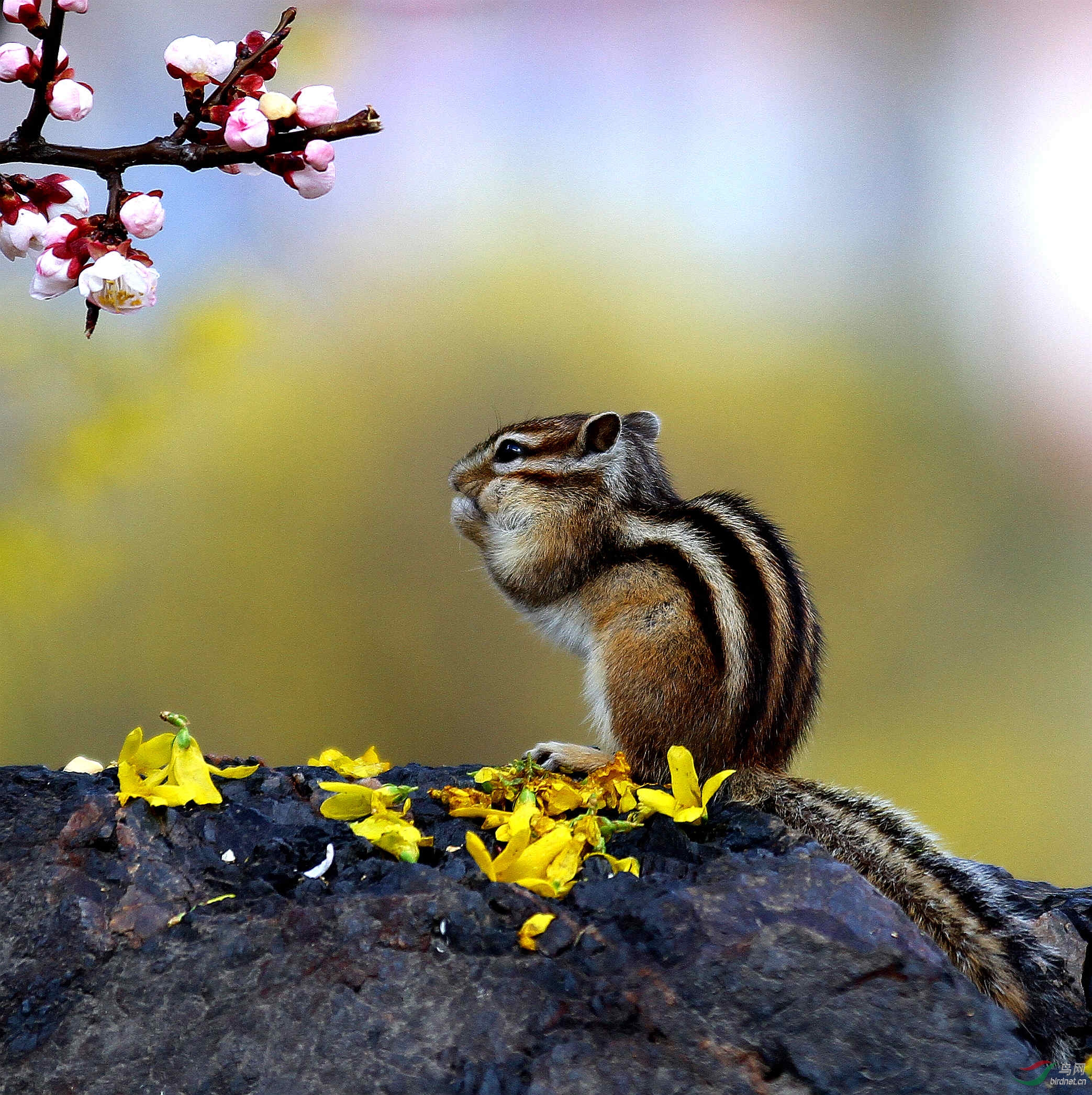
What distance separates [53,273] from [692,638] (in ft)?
3.06

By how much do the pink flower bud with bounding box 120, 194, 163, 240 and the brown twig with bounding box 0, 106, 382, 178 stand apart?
1.4 inches

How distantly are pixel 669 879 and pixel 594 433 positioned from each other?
2.56 feet

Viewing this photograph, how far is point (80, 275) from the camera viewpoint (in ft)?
3.70

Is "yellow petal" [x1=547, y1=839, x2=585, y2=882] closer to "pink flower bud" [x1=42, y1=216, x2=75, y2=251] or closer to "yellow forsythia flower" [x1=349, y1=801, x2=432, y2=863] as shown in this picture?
"yellow forsythia flower" [x1=349, y1=801, x2=432, y2=863]

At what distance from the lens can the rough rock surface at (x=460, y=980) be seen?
1.10 meters

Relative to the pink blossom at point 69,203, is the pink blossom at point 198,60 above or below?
above

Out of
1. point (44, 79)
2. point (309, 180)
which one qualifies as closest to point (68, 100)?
point (44, 79)

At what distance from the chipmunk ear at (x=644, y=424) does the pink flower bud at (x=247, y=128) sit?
0.92m

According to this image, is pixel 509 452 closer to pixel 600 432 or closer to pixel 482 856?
pixel 600 432

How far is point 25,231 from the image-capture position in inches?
45.9

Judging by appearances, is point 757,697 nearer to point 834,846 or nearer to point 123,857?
point 834,846

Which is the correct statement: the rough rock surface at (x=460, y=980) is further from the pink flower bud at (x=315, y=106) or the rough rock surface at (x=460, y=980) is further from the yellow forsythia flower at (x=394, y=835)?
the pink flower bud at (x=315, y=106)

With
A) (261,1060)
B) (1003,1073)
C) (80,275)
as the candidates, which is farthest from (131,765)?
(1003,1073)

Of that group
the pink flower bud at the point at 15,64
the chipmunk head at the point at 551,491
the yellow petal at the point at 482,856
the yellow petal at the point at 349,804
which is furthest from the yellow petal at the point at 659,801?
the pink flower bud at the point at 15,64
